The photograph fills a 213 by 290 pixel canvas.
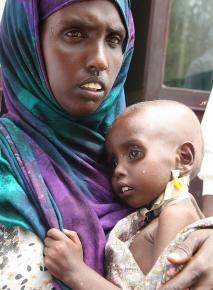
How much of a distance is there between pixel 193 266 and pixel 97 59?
1.98 feet

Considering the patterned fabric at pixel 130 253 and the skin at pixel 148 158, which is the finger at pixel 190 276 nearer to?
the patterned fabric at pixel 130 253

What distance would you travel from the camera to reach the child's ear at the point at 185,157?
157 centimetres

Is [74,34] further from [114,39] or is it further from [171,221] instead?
[171,221]

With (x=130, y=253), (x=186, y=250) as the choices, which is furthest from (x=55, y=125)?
(x=186, y=250)

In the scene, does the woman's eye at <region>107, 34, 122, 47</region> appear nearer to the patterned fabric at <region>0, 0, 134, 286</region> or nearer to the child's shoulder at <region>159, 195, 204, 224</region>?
the patterned fabric at <region>0, 0, 134, 286</region>

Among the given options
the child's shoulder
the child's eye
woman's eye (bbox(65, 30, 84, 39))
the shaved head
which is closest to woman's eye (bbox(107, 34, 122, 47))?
woman's eye (bbox(65, 30, 84, 39))

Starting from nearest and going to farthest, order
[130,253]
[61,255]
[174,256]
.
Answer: [174,256]
[61,255]
[130,253]

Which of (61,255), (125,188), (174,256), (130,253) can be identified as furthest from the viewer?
(125,188)

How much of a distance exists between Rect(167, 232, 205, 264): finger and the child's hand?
261 millimetres

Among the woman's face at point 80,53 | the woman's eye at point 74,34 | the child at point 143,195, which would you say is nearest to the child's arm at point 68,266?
the child at point 143,195

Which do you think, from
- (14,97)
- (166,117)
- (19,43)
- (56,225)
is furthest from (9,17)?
Result: (56,225)

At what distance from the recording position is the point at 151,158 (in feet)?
5.05

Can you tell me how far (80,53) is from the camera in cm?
145

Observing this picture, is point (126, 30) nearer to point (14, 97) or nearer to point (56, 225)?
point (14, 97)
